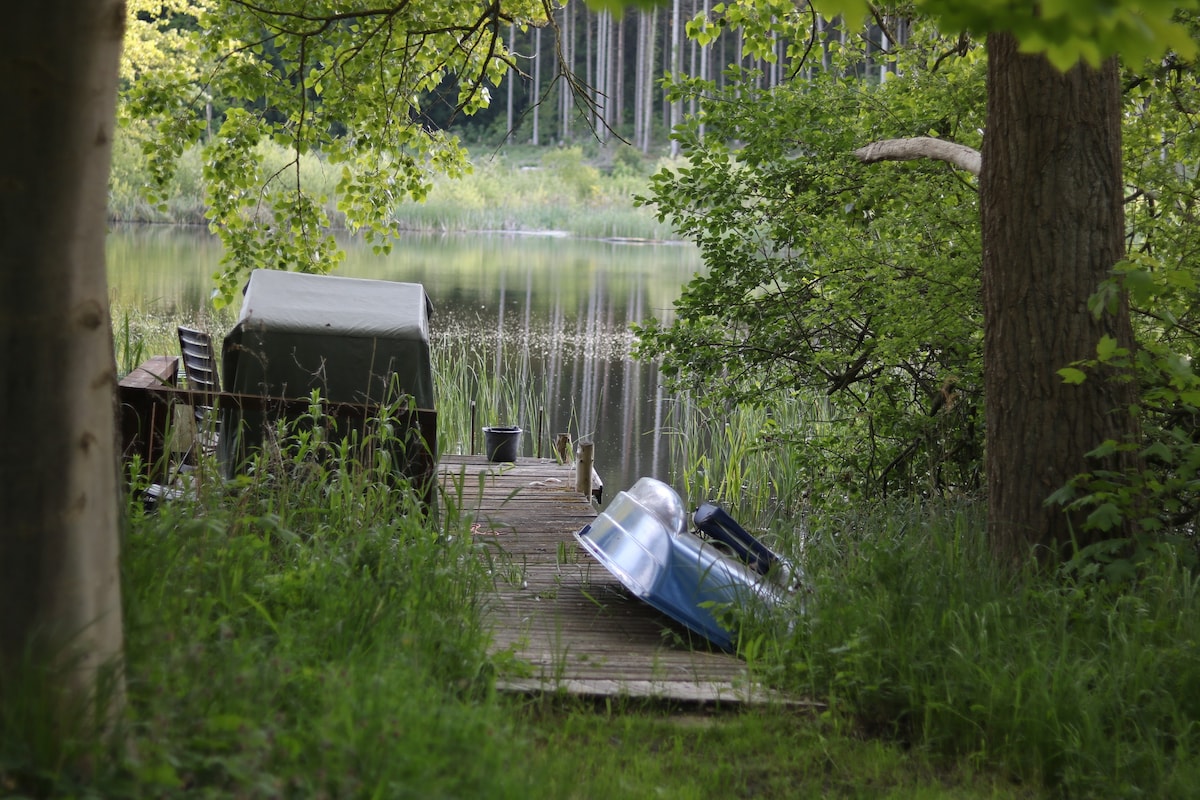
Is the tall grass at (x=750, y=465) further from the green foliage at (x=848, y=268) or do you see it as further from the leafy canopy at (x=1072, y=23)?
the leafy canopy at (x=1072, y=23)

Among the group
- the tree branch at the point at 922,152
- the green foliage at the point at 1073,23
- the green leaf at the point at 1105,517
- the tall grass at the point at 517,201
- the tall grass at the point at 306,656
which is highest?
the tall grass at the point at 517,201

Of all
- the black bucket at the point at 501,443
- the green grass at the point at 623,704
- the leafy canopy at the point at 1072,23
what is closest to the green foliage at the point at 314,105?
the black bucket at the point at 501,443

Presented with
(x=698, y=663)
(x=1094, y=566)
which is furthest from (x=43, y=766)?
(x=1094, y=566)

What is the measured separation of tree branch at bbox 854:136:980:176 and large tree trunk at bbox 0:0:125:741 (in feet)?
13.6

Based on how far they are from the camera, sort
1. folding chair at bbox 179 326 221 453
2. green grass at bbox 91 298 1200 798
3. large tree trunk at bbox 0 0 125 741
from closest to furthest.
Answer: large tree trunk at bbox 0 0 125 741, green grass at bbox 91 298 1200 798, folding chair at bbox 179 326 221 453

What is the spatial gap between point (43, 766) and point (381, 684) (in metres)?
0.76

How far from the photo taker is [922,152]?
5781 mm

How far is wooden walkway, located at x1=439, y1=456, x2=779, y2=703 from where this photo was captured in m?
3.69

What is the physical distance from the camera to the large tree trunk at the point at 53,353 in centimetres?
207

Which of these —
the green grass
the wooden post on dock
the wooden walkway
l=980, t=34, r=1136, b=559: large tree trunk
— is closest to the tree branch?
l=980, t=34, r=1136, b=559: large tree trunk

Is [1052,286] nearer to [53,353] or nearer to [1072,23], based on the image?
[1072,23]

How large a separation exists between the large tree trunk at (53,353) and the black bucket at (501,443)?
7695mm

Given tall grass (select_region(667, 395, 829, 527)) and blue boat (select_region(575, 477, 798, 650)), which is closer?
blue boat (select_region(575, 477, 798, 650))

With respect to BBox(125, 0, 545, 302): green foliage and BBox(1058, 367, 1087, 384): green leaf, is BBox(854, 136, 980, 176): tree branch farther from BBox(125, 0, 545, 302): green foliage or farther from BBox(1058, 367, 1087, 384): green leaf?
BBox(125, 0, 545, 302): green foliage
